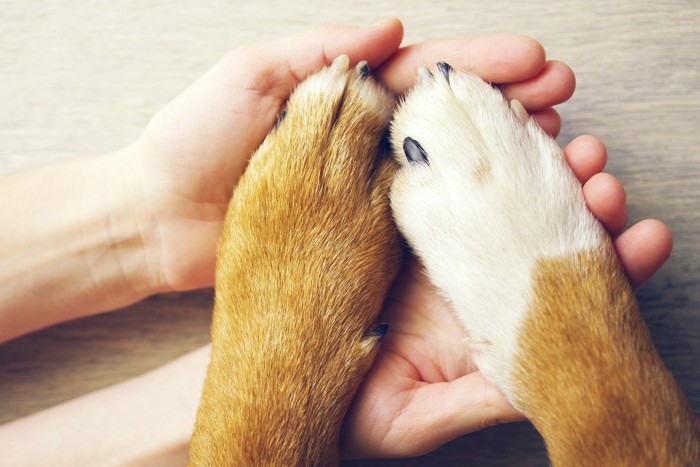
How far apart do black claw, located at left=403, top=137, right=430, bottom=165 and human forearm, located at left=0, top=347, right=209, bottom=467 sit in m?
0.55

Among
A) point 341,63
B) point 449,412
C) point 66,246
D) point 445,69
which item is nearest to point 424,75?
point 445,69

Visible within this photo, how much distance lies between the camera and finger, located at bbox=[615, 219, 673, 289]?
77 centimetres

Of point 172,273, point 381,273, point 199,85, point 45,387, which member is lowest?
point 45,387

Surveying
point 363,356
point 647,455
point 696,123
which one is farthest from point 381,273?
point 696,123

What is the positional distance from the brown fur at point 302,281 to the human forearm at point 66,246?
37 centimetres

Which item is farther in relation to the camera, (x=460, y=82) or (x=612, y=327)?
(x=460, y=82)

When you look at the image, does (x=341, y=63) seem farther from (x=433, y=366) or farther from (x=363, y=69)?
(x=433, y=366)

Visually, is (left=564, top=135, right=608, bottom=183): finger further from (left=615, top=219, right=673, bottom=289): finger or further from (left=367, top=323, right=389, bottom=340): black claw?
(left=367, top=323, right=389, bottom=340): black claw

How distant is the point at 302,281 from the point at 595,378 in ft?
1.22

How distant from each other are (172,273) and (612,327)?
2.57 feet

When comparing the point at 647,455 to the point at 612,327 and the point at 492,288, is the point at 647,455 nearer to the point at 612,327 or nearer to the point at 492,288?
the point at 612,327

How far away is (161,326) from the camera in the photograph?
115cm

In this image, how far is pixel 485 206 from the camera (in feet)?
2.35

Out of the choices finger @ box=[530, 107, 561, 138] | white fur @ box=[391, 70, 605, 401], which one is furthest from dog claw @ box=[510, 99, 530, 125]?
finger @ box=[530, 107, 561, 138]
